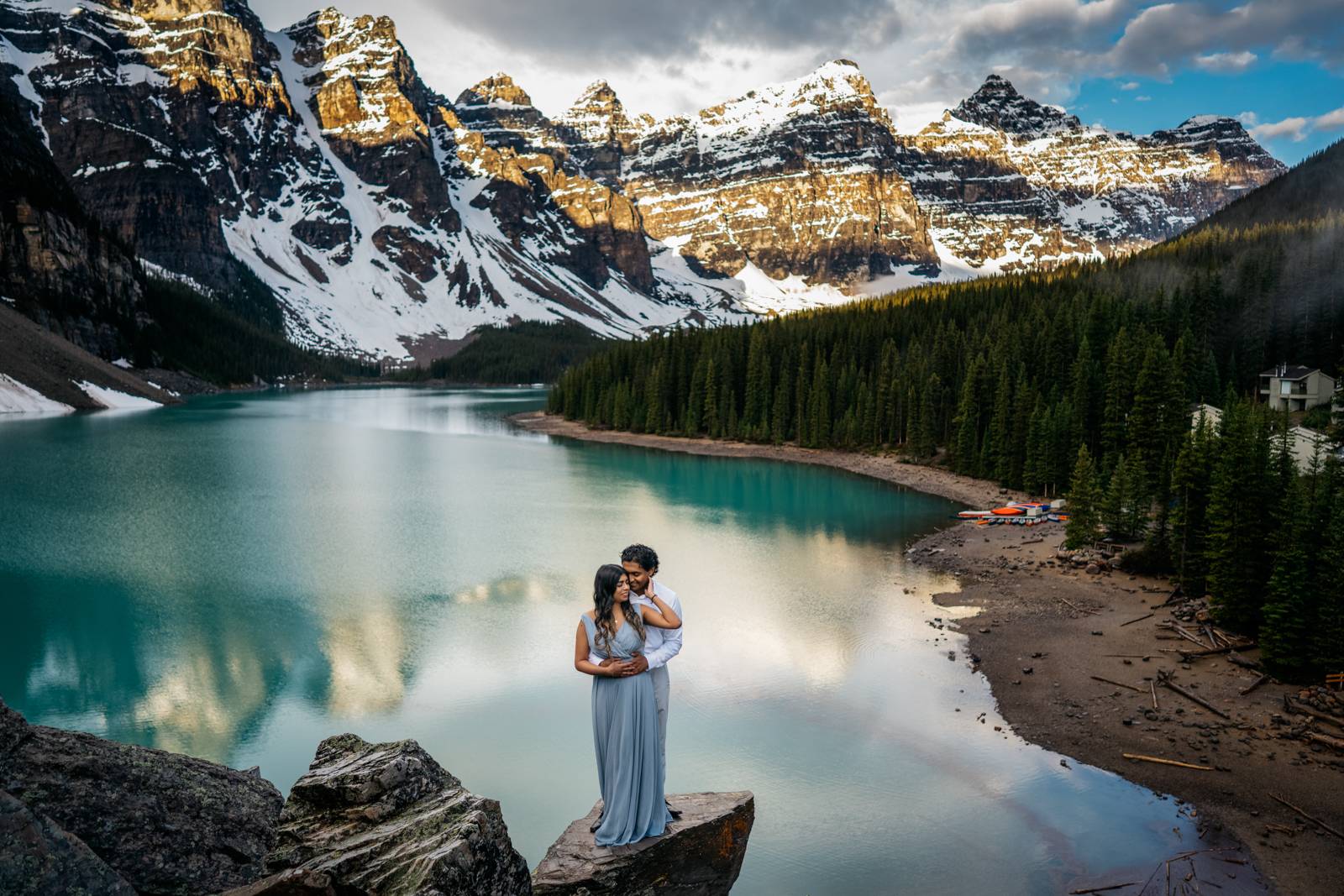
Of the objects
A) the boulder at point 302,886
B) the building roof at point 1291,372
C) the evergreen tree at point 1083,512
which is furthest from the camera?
the building roof at point 1291,372

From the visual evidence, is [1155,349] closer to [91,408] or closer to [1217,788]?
[1217,788]

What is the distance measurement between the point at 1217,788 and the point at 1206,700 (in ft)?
14.0

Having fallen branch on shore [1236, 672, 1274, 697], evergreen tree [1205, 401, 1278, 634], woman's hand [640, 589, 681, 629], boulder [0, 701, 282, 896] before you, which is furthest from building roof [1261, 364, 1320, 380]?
boulder [0, 701, 282, 896]

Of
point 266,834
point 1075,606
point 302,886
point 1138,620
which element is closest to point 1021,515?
point 1075,606

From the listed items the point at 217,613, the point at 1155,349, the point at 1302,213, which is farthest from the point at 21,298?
the point at 1302,213

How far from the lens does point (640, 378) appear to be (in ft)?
321

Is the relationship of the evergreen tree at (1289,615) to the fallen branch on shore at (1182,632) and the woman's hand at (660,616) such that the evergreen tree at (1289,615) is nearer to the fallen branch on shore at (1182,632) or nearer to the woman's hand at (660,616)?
the fallen branch on shore at (1182,632)

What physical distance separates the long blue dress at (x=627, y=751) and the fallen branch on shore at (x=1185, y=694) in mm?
15411

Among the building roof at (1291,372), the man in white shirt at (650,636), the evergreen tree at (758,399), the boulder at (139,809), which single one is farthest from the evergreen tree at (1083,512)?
the evergreen tree at (758,399)

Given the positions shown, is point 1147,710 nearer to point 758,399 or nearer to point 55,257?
point 758,399

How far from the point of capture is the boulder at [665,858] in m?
7.74

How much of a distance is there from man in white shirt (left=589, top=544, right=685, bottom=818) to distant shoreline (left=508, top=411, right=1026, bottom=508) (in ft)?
147

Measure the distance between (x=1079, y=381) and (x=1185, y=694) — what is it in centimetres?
4264

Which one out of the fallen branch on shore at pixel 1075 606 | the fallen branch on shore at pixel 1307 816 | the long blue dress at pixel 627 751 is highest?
the long blue dress at pixel 627 751
